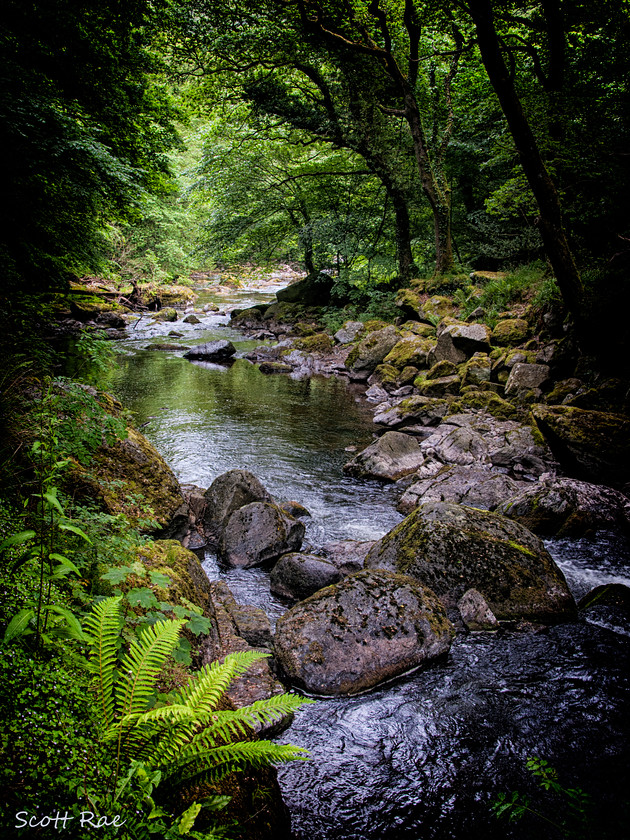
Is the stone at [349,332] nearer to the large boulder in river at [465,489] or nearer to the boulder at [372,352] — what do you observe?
the boulder at [372,352]

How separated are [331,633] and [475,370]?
9731mm

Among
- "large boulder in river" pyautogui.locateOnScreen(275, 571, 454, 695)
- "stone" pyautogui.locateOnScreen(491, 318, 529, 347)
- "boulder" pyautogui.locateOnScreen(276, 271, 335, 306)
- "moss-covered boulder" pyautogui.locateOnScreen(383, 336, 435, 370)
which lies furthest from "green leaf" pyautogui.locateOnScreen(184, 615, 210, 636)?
"boulder" pyautogui.locateOnScreen(276, 271, 335, 306)

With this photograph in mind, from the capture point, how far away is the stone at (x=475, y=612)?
4.09 metres

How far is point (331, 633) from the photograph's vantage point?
3.62m

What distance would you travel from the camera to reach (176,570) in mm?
3625

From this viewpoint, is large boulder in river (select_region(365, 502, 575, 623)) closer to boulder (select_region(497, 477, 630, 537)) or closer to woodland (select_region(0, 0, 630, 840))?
boulder (select_region(497, 477, 630, 537))

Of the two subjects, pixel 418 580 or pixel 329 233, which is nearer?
pixel 418 580

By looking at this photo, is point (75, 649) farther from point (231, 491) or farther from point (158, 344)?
point (158, 344)

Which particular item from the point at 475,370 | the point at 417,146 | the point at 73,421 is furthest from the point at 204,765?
the point at 417,146

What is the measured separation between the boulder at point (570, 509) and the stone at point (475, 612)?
218 centimetres

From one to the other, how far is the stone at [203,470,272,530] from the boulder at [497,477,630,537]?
3.98 meters

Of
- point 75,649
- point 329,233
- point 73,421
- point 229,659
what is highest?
point 329,233

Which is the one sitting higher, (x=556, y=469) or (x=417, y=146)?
(x=417, y=146)
